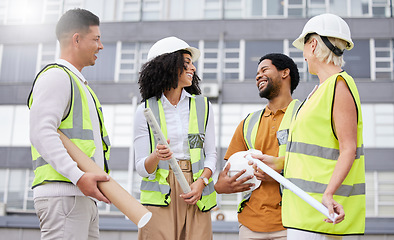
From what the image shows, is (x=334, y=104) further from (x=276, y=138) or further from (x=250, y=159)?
(x=276, y=138)

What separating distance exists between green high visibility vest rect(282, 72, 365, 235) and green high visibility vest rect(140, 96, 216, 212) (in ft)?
1.66

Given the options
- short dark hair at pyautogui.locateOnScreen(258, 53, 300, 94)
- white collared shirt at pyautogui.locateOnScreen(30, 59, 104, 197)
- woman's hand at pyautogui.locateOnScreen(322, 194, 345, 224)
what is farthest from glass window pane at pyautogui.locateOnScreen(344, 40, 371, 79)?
white collared shirt at pyautogui.locateOnScreen(30, 59, 104, 197)

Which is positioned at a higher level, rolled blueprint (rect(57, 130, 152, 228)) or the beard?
the beard

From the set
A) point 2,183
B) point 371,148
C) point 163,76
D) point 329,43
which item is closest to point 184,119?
point 163,76

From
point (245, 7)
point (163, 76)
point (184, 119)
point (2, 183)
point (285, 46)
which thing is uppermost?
point (245, 7)

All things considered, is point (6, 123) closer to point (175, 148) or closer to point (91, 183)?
point (175, 148)

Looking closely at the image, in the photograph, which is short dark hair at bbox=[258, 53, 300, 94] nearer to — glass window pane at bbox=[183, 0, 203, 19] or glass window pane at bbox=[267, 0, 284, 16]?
glass window pane at bbox=[267, 0, 284, 16]

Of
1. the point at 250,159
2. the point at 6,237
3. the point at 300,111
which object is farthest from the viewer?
the point at 6,237

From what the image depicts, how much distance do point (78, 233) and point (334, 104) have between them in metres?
1.17

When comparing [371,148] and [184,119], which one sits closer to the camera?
[184,119]

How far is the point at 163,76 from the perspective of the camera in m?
2.54

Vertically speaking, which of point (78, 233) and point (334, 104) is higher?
point (334, 104)

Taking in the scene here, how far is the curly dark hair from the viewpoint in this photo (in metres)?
2.53

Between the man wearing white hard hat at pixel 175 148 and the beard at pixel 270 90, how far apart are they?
14.6 inches
